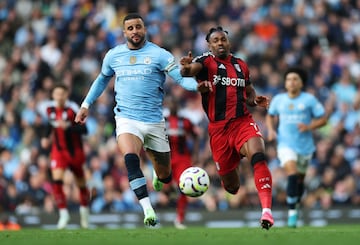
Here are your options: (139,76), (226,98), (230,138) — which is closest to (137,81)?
(139,76)

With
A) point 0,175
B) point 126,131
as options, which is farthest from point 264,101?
point 0,175

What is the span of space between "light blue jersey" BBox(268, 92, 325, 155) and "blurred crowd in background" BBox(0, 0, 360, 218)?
3831mm

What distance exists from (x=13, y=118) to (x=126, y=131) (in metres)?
11.8

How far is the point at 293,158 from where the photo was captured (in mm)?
19703

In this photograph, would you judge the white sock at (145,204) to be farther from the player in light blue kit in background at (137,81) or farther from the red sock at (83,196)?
the red sock at (83,196)

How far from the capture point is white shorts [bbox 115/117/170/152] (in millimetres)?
15762

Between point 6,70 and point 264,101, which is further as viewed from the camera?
point 6,70

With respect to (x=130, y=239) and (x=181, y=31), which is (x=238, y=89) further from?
(x=181, y=31)

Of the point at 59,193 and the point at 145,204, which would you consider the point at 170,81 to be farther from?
the point at 145,204

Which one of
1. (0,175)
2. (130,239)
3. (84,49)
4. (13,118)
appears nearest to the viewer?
(130,239)

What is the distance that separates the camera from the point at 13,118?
2700 centimetres

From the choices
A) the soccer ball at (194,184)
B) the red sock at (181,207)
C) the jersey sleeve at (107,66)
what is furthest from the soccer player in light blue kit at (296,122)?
the jersey sleeve at (107,66)

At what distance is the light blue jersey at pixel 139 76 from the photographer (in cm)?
1584

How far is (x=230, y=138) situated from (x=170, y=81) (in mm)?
11572
